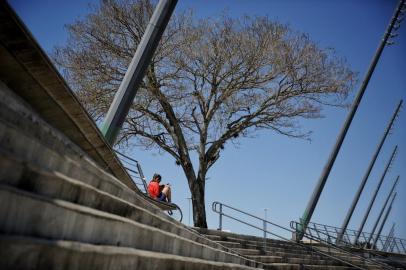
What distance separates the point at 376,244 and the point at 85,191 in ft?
103

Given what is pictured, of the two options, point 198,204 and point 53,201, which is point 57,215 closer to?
point 53,201

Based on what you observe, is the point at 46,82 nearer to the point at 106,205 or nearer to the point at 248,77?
the point at 106,205

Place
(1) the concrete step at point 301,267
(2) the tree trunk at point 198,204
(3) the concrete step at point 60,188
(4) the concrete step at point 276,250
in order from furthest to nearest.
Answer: (2) the tree trunk at point 198,204, (4) the concrete step at point 276,250, (1) the concrete step at point 301,267, (3) the concrete step at point 60,188

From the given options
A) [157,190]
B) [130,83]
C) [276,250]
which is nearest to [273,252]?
[276,250]

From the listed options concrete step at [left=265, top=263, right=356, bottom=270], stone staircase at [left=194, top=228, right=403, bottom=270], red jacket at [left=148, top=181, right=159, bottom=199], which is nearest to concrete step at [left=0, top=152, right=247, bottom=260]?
concrete step at [left=265, top=263, right=356, bottom=270]

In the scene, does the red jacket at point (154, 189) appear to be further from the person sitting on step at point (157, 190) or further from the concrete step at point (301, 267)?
the concrete step at point (301, 267)

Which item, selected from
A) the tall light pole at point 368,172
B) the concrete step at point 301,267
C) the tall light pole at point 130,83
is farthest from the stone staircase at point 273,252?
the tall light pole at point 368,172

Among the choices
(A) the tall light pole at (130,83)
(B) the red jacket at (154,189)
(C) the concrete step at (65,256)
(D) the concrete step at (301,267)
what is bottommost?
(C) the concrete step at (65,256)

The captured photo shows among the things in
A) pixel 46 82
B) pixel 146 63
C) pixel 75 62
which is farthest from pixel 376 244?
pixel 46 82

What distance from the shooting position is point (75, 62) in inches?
642

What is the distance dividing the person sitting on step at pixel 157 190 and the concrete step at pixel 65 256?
8.03 metres

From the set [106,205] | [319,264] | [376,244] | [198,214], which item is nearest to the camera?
[106,205]

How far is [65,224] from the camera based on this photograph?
8.68 feet

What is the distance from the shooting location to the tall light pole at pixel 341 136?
14.8 metres
